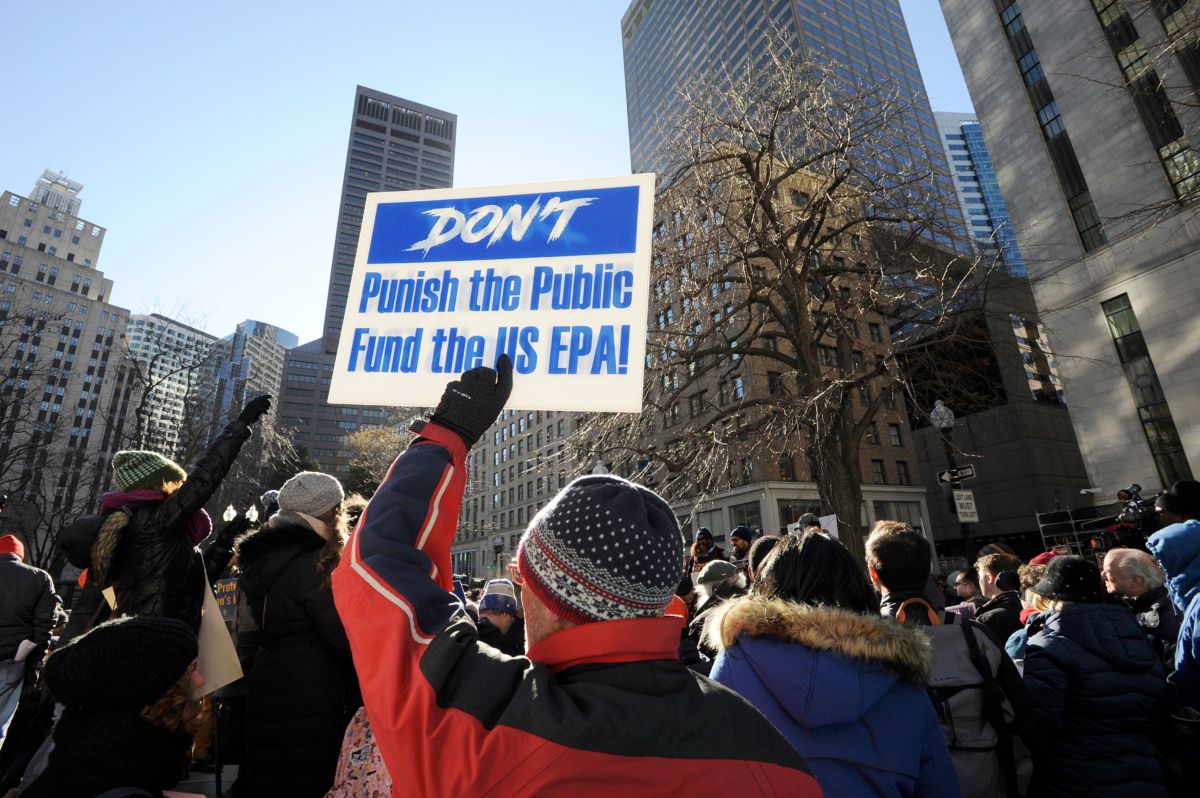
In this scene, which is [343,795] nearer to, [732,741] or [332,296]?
[732,741]

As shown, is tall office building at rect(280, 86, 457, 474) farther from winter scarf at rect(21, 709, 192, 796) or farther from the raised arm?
winter scarf at rect(21, 709, 192, 796)

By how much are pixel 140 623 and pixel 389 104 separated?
18987 centimetres

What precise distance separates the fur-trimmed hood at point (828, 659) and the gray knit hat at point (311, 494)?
2132 millimetres

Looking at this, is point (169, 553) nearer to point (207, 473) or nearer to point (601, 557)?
point (207, 473)

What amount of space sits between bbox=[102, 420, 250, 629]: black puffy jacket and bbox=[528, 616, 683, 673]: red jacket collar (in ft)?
8.59

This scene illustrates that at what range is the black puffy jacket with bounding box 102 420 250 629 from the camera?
299 cm

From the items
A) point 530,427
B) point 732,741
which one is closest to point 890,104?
point 732,741

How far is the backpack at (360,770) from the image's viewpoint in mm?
1960

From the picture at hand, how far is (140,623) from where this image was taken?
1.71 m

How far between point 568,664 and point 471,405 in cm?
68

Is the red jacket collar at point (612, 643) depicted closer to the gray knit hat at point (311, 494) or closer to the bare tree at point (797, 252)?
the gray knit hat at point (311, 494)

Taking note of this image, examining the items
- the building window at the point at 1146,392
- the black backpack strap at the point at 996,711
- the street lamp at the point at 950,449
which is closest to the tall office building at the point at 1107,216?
the building window at the point at 1146,392

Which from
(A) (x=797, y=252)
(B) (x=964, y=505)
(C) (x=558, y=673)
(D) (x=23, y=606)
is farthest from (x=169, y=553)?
(B) (x=964, y=505)

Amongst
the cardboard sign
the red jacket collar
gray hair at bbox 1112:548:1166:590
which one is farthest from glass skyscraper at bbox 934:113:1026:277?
the red jacket collar
